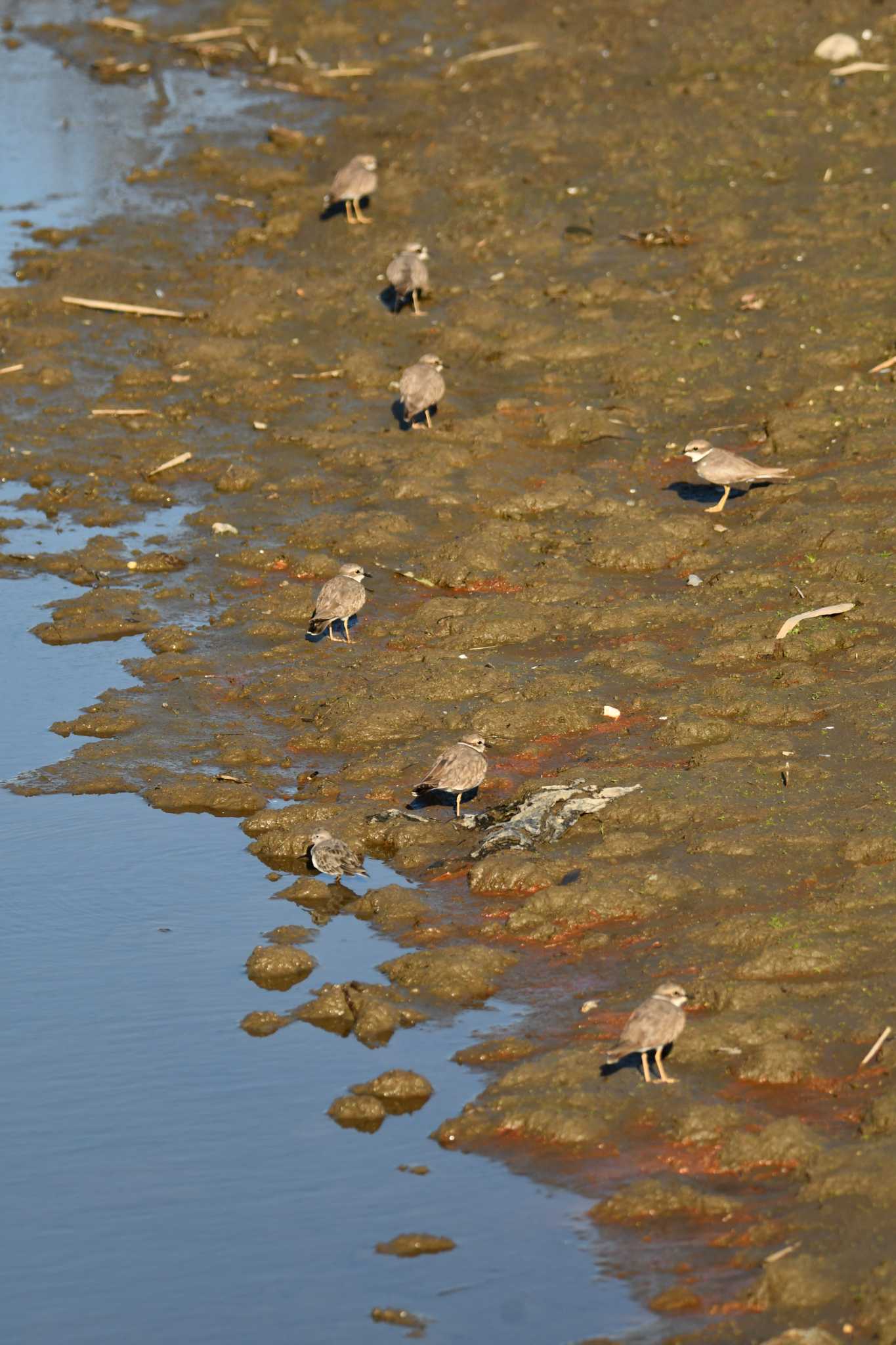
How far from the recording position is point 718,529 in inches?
705

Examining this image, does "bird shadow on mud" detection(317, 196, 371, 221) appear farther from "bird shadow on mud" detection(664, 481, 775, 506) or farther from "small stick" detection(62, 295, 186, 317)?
"bird shadow on mud" detection(664, 481, 775, 506)

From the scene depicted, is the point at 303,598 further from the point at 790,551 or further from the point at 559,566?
the point at 790,551

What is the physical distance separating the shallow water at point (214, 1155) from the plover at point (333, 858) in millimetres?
238

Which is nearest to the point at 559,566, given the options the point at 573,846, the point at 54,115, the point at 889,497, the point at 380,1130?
the point at 889,497

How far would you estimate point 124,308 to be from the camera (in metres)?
23.9

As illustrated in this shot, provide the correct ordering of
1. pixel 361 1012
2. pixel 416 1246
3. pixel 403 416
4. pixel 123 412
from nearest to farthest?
pixel 416 1246, pixel 361 1012, pixel 403 416, pixel 123 412

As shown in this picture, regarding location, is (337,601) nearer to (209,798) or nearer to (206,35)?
(209,798)

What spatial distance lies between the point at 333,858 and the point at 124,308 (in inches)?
500

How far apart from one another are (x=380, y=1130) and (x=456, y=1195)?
2.49 ft

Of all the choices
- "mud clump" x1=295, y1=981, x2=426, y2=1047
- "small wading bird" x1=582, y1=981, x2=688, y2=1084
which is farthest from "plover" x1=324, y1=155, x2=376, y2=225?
"small wading bird" x1=582, y1=981, x2=688, y2=1084

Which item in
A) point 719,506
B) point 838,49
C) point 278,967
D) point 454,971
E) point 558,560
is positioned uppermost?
point 838,49

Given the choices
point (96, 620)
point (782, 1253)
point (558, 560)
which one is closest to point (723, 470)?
point (558, 560)

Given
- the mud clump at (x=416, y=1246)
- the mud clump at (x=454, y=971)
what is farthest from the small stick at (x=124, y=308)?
the mud clump at (x=416, y=1246)

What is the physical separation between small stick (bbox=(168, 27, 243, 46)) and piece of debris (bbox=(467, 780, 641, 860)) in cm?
2294
